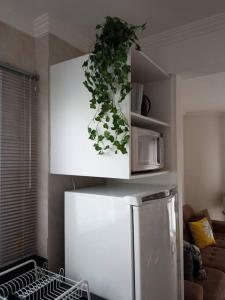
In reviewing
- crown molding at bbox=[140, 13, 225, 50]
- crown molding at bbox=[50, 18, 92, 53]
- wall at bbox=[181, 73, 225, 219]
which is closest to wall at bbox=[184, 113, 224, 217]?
wall at bbox=[181, 73, 225, 219]

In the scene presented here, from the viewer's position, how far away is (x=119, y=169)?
1.32m

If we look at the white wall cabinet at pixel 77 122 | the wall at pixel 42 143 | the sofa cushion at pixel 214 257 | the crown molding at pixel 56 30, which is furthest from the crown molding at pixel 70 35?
the sofa cushion at pixel 214 257

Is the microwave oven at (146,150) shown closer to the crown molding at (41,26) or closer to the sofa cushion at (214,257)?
the crown molding at (41,26)

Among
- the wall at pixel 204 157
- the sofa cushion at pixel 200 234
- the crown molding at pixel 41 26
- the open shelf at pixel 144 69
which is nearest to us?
the open shelf at pixel 144 69

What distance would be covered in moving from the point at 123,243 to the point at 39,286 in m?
0.56

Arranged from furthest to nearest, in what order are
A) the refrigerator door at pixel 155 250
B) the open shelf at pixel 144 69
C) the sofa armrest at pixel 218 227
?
the sofa armrest at pixel 218 227 → the open shelf at pixel 144 69 → the refrigerator door at pixel 155 250

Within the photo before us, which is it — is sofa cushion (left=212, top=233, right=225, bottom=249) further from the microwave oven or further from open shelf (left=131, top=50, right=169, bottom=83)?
open shelf (left=131, top=50, right=169, bottom=83)

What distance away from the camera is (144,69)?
1.65 m

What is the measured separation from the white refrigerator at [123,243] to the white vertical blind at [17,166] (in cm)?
28

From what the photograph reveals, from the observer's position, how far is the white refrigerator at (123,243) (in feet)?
4.10

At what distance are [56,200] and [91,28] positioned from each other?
1265mm

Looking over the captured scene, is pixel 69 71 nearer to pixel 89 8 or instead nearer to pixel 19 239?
pixel 89 8

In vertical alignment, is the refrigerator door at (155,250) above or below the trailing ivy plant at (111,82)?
below

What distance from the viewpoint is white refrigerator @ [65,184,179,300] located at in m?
1.25
